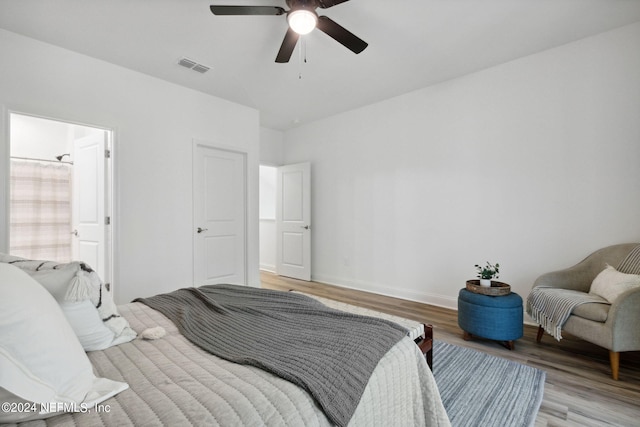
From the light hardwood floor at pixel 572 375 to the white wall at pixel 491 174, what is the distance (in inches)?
24.2

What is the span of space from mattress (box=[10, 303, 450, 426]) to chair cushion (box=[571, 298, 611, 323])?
1.64 metres

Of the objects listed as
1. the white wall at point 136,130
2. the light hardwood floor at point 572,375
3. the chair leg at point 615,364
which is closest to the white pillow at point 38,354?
the light hardwood floor at point 572,375

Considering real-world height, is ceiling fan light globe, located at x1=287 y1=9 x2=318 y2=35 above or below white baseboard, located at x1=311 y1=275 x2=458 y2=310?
above

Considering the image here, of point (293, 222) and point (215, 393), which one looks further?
point (293, 222)

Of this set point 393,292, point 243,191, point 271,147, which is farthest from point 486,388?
point 271,147

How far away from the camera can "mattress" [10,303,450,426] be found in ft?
2.60

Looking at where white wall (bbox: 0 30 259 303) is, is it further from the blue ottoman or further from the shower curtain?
the blue ottoman

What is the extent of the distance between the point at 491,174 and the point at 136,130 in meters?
3.95

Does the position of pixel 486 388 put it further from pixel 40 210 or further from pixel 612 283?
pixel 40 210

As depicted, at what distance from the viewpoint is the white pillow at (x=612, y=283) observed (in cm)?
220

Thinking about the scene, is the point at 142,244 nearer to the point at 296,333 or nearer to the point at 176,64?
the point at 176,64

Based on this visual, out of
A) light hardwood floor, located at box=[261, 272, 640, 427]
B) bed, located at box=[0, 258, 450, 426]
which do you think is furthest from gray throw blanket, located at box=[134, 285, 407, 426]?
light hardwood floor, located at box=[261, 272, 640, 427]

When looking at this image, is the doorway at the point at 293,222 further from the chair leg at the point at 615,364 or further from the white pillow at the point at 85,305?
the white pillow at the point at 85,305

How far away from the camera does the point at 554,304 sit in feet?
7.88
